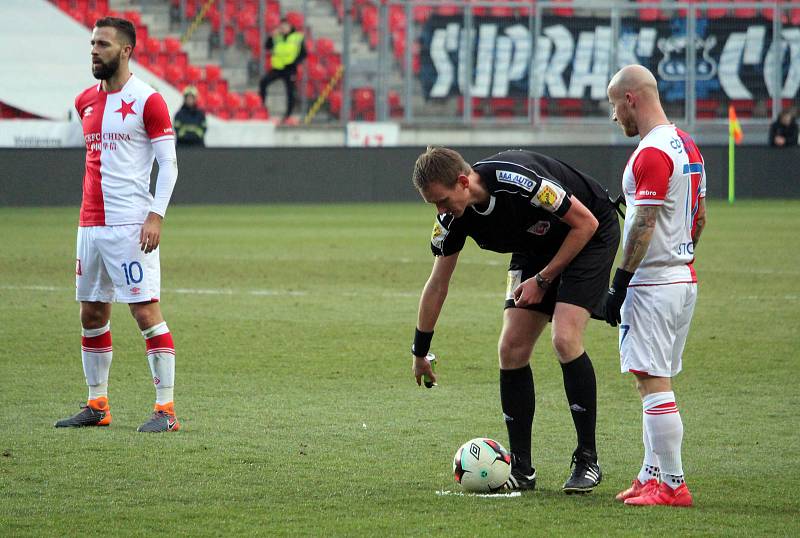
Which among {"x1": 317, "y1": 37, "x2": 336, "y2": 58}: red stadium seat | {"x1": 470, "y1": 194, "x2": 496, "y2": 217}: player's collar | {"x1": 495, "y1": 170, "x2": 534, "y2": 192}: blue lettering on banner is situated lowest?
{"x1": 470, "y1": 194, "x2": 496, "y2": 217}: player's collar

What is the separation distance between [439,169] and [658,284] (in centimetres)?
101

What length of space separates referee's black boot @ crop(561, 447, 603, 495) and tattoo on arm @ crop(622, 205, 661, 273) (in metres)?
0.88

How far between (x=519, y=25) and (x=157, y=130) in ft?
72.8

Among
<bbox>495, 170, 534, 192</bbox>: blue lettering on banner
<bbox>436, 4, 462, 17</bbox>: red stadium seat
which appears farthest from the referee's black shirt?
<bbox>436, 4, 462, 17</bbox>: red stadium seat

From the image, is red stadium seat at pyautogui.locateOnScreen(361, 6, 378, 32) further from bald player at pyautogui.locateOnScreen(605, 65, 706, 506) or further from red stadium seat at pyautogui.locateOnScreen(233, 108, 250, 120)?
bald player at pyautogui.locateOnScreen(605, 65, 706, 506)

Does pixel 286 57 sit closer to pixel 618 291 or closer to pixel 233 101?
pixel 233 101

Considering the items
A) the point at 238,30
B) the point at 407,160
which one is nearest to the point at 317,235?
the point at 407,160

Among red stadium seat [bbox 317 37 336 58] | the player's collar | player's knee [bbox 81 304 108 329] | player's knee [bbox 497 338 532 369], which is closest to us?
the player's collar

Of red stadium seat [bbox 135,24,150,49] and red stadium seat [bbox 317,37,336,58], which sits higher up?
red stadium seat [bbox 135,24,150,49]

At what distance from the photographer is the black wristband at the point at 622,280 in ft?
16.0

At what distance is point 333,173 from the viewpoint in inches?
993

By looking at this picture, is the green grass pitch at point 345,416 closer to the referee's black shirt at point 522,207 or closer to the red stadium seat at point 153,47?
the referee's black shirt at point 522,207

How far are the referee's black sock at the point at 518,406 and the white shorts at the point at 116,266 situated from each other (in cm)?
209

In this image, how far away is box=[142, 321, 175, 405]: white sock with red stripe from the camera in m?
6.56
